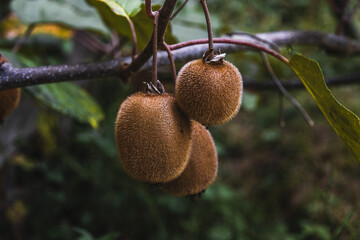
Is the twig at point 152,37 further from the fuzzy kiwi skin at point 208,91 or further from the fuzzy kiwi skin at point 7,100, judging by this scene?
the fuzzy kiwi skin at point 7,100

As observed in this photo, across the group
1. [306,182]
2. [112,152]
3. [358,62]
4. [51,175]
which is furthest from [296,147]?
[51,175]

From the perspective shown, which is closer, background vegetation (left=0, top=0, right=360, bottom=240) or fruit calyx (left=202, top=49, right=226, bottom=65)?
fruit calyx (left=202, top=49, right=226, bottom=65)

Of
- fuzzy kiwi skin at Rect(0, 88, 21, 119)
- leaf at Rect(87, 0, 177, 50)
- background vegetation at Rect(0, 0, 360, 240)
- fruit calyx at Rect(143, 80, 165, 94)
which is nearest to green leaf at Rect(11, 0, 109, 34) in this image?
background vegetation at Rect(0, 0, 360, 240)

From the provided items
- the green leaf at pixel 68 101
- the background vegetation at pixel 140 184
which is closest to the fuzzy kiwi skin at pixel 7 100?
the green leaf at pixel 68 101

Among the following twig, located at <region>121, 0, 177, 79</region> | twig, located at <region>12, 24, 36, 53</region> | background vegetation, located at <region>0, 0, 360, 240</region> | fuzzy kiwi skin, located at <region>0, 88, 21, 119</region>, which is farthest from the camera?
background vegetation, located at <region>0, 0, 360, 240</region>

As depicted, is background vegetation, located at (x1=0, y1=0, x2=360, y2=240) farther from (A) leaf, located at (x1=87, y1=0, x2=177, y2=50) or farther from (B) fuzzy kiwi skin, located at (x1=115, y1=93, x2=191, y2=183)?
(B) fuzzy kiwi skin, located at (x1=115, y1=93, x2=191, y2=183)

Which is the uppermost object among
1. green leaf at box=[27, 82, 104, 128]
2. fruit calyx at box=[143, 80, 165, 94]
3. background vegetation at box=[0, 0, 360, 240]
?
fruit calyx at box=[143, 80, 165, 94]

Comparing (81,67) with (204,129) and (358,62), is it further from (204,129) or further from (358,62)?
(358,62)
